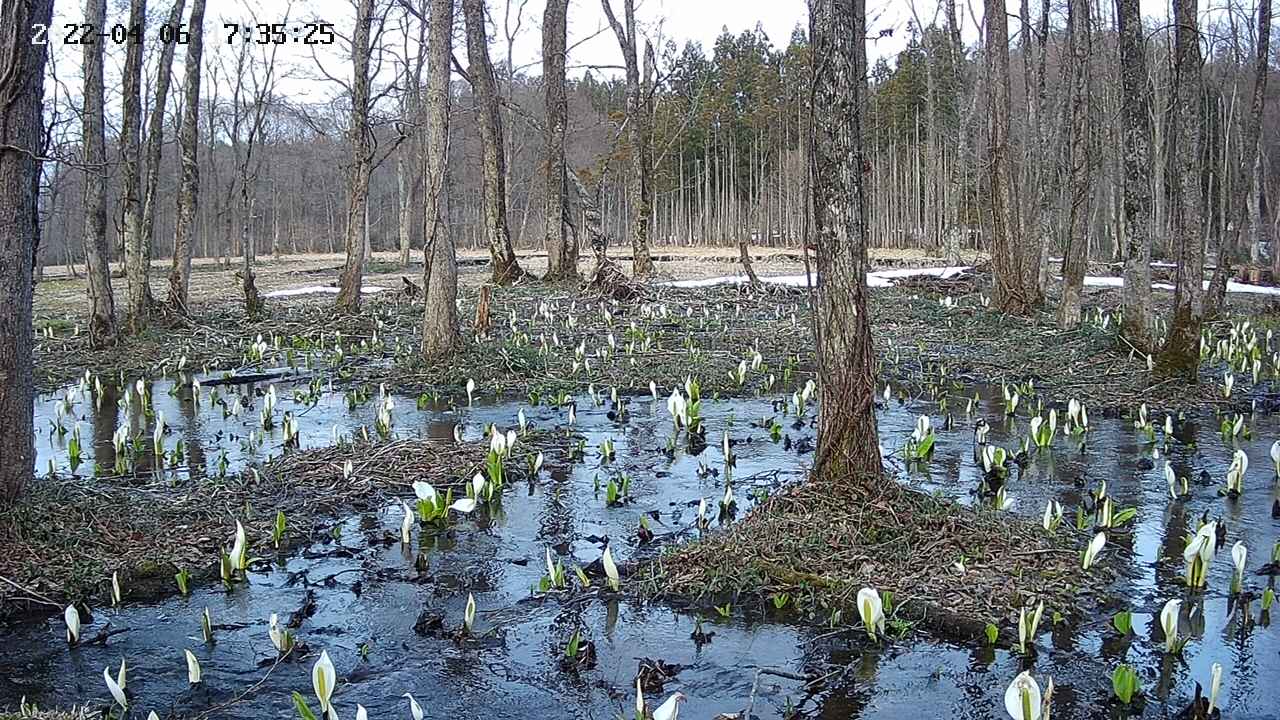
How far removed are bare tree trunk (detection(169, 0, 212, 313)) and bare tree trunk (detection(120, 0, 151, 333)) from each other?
0.92 meters

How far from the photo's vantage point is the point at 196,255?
201 feet

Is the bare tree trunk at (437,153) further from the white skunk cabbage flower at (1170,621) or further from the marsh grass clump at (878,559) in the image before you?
the white skunk cabbage flower at (1170,621)

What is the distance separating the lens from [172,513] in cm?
612

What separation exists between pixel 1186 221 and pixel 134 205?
13.7m

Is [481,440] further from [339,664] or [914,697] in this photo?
[914,697]

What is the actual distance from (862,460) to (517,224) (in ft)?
216

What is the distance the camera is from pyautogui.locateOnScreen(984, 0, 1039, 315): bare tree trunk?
16000 mm

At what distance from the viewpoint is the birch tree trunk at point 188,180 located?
16000mm

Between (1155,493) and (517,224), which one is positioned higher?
(517,224)

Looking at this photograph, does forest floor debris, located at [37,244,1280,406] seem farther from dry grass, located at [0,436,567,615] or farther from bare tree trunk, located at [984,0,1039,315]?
dry grass, located at [0,436,567,615]

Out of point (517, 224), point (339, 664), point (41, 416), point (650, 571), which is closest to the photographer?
point (339, 664)

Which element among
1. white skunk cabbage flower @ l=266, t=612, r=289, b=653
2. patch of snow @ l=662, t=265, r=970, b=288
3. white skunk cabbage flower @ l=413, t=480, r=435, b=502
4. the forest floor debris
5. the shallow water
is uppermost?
patch of snow @ l=662, t=265, r=970, b=288

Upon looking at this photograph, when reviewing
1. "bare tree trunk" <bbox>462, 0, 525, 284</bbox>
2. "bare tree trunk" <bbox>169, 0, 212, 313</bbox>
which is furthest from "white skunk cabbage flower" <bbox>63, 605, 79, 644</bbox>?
"bare tree trunk" <bbox>462, 0, 525, 284</bbox>

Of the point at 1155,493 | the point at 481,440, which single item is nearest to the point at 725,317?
the point at 481,440
